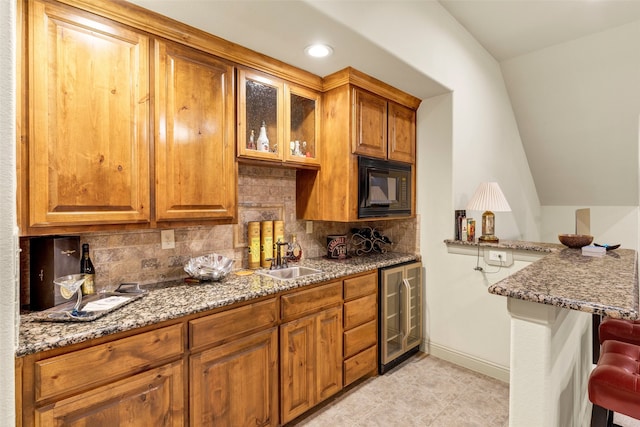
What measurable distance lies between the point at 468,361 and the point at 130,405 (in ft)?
8.44

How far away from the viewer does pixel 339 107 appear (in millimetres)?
2508

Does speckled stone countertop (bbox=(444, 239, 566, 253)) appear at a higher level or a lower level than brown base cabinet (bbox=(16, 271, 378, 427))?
higher

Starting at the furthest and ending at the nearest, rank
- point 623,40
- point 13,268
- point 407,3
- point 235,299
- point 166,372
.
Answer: point 623,40 < point 407,3 < point 235,299 < point 166,372 < point 13,268

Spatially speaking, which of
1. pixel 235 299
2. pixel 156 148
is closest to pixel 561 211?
pixel 235 299

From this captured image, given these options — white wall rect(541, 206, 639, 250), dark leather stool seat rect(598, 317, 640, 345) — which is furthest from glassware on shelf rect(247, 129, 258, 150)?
white wall rect(541, 206, 639, 250)

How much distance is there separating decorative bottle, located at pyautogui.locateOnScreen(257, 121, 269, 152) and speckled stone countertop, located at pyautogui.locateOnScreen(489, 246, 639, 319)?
1.62 m

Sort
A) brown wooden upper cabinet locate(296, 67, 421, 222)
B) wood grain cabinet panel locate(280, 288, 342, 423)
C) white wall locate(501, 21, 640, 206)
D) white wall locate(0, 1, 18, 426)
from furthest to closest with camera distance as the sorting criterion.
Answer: white wall locate(501, 21, 640, 206), brown wooden upper cabinet locate(296, 67, 421, 222), wood grain cabinet panel locate(280, 288, 342, 423), white wall locate(0, 1, 18, 426)

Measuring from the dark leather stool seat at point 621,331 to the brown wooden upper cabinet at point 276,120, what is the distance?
206cm

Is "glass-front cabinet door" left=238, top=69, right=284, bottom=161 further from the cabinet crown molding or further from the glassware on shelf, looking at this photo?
the cabinet crown molding

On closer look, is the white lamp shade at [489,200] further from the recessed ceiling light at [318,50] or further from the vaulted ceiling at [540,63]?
the recessed ceiling light at [318,50]

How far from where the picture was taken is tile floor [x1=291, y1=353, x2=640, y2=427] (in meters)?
2.09

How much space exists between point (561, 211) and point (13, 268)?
5.68 metres

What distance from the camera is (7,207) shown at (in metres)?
0.75

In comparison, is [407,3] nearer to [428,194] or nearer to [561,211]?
[428,194]
